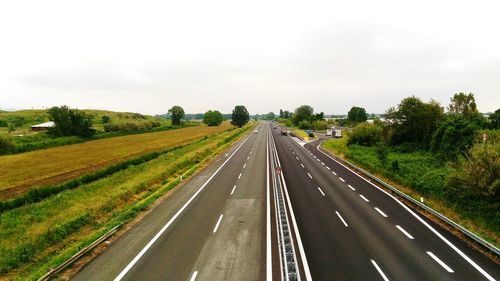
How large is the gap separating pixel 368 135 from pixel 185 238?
46444 millimetres

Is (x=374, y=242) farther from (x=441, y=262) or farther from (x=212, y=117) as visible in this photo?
(x=212, y=117)

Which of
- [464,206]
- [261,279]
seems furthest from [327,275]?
A: [464,206]

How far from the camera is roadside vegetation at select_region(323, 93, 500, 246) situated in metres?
17.9

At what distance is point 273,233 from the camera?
50.7 ft

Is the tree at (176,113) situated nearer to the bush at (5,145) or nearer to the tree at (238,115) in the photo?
the tree at (238,115)

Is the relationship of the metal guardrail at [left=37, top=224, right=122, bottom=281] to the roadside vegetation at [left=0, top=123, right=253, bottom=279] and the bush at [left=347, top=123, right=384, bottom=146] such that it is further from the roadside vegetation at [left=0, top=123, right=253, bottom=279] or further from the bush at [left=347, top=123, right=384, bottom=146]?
the bush at [left=347, top=123, right=384, bottom=146]

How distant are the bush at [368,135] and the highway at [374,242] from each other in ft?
103

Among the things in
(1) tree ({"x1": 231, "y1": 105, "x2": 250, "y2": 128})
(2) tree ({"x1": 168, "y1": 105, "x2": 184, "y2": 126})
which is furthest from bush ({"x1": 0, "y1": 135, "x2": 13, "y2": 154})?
(2) tree ({"x1": 168, "y1": 105, "x2": 184, "y2": 126})

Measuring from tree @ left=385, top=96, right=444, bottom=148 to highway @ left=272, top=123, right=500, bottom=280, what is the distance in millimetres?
27124

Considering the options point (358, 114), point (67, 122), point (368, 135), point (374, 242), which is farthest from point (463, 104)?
point (67, 122)

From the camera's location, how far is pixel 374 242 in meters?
14.3

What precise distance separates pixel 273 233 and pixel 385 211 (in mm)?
8557

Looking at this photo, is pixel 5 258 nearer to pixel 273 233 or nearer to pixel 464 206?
pixel 273 233

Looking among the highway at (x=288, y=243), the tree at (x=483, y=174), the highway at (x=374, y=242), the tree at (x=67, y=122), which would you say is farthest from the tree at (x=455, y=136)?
the tree at (x=67, y=122)
